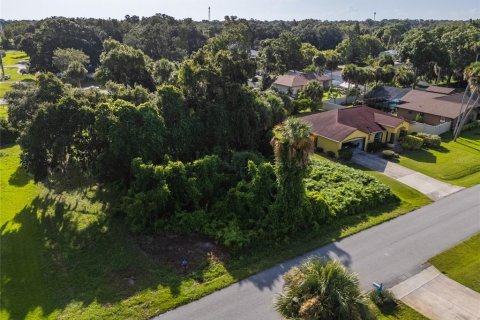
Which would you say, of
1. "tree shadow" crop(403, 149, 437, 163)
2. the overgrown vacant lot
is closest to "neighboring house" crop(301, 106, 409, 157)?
"tree shadow" crop(403, 149, 437, 163)

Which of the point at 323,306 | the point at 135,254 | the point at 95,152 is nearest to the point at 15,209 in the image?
the point at 95,152

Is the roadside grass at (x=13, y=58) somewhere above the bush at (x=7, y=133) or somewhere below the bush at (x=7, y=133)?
above

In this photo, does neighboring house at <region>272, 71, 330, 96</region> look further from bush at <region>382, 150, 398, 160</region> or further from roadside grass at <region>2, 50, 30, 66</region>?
roadside grass at <region>2, 50, 30, 66</region>

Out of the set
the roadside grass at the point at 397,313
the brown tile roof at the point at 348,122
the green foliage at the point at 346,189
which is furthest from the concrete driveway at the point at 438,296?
the brown tile roof at the point at 348,122

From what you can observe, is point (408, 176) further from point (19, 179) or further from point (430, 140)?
point (19, 179)

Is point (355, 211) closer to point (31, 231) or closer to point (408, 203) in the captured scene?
point (408, 203)

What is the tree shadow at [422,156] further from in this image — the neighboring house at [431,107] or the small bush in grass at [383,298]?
the small bush in grass at [383,298]
